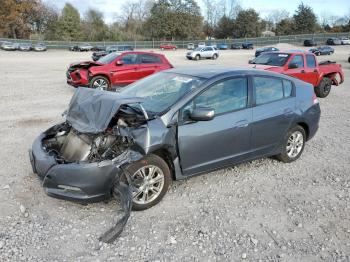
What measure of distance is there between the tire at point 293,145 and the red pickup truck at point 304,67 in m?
5.94

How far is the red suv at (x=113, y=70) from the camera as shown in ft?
41.4

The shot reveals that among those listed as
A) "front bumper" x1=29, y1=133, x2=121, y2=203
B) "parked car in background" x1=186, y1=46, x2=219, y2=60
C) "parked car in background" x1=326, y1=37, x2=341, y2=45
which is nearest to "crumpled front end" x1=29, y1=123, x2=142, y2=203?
"front bumper" x1=29, y1=133, x2=121, y2=203

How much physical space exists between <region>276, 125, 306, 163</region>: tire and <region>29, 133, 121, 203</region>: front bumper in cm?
297

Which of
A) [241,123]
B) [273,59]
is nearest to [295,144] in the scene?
[241,123]

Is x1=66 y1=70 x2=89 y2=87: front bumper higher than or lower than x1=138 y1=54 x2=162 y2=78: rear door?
lower

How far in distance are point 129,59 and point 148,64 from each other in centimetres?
77

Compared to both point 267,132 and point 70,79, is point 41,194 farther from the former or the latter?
point 70,79

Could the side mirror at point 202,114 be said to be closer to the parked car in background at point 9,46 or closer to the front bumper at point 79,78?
the front bumper at point 79,78

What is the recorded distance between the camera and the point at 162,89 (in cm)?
498

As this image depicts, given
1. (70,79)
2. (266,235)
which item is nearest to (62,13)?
(70,79)

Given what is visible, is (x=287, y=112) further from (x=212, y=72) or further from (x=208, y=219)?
(x=208, y=219)

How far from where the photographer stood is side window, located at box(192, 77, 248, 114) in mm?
4590

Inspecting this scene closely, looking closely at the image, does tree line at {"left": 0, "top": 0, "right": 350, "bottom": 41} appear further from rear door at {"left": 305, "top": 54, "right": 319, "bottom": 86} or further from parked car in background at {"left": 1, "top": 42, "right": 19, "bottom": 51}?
rear door at {"left": 305, "top": 54, "right": 319, "bottom": 86}

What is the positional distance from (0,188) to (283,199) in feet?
12.3
